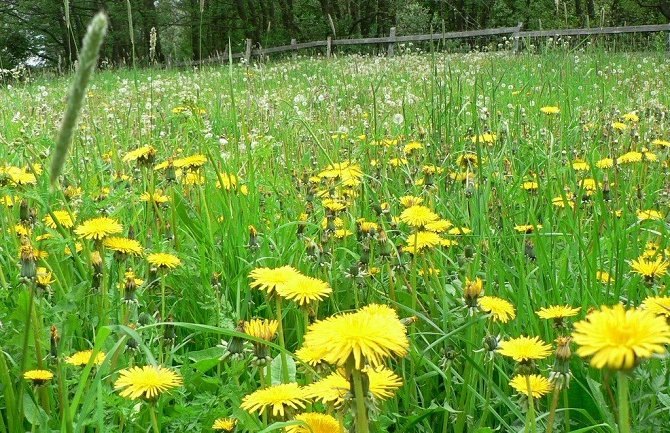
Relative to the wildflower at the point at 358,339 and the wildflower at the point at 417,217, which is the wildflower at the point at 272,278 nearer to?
the wildflower at the point at 358,339

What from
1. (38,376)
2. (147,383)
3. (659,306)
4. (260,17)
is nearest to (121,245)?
(38,376)

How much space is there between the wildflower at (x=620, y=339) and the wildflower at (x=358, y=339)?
20 centimetres

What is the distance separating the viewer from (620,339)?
0.54 metres

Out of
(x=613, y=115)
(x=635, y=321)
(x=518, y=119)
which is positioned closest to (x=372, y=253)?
(x=635, y=321)

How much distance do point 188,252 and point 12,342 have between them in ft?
2.65

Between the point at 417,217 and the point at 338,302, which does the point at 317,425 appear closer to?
the point at 417,217

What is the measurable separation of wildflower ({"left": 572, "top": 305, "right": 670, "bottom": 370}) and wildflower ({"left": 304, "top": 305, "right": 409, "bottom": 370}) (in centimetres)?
20

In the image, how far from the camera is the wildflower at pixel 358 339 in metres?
0.69

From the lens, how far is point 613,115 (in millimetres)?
3484

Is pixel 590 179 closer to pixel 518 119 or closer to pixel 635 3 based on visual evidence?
pixel 518 119

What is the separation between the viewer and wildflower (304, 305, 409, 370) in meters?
0.69

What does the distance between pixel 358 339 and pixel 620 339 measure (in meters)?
0.26

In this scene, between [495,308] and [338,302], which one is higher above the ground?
[495,308]

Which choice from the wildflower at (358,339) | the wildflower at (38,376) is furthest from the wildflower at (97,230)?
the wildflower at (358,339)
